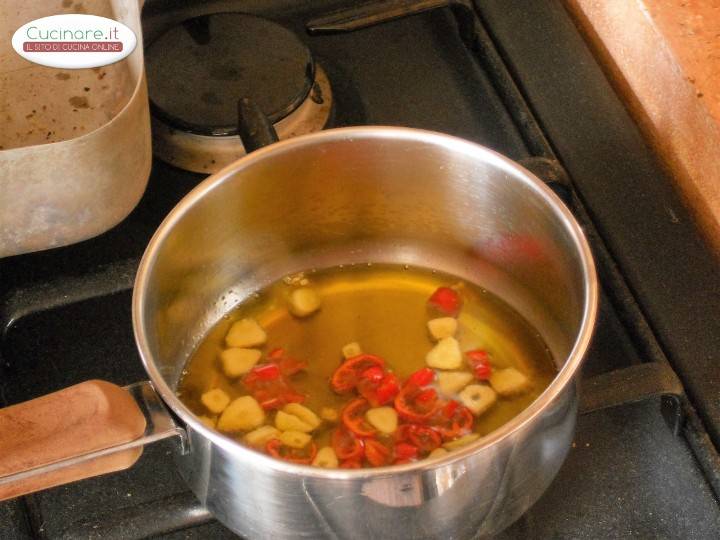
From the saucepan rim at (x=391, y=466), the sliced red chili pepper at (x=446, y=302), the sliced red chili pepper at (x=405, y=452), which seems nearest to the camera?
the saucepan rim at (x=391, y=466)

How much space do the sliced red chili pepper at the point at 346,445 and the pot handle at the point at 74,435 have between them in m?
0.11

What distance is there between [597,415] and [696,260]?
13 centimetres

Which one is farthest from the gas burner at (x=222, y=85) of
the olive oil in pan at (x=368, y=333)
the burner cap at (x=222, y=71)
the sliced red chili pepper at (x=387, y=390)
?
the sliced red chili pepper at (x=387, y=390)

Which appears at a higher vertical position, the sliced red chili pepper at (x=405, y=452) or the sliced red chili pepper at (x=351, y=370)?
the sliced red chili pepper at (x=405, y=452)

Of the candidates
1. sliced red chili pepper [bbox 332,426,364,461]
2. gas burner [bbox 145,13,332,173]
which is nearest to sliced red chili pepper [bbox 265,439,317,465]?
sliced red chili pepper [bbox 332,426,364,461]

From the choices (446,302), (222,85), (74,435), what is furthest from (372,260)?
(74,435)

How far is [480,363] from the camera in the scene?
65 centimetres

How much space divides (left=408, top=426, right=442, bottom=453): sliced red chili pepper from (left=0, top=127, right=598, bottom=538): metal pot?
7 centimetres

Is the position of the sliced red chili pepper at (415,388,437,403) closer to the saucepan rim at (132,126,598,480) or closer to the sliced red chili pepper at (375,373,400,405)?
the sliced red chili pepper at (375,373,400,405)

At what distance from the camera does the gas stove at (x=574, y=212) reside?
581 millimetres

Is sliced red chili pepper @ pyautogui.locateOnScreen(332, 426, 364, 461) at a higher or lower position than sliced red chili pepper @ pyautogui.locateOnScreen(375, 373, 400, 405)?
lower

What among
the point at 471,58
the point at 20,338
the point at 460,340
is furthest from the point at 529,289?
the point at 20,338

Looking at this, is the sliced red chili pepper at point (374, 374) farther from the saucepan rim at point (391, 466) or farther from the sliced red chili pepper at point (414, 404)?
the saucepan rim at point (391, 466)

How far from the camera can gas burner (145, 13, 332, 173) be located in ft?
2.41
